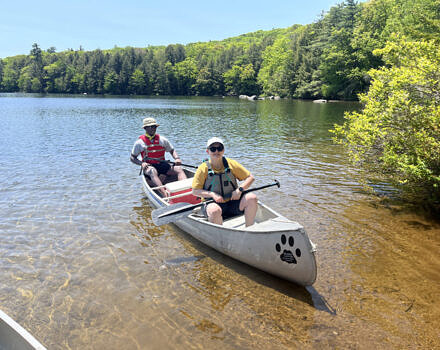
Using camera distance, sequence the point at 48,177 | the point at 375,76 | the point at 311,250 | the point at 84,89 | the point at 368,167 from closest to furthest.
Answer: the point at 311,250 < the point at 368,167 < the point at 375,76 < the point at 48,177 < the point at 84,89

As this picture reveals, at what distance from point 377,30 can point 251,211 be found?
66519 mm

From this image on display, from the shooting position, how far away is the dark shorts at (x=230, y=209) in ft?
23.4

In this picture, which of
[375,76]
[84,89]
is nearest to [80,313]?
[375,76]

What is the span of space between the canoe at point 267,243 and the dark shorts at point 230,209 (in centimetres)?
11

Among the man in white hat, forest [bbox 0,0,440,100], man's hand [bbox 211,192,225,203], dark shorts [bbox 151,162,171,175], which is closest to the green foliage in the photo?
the man in white hat

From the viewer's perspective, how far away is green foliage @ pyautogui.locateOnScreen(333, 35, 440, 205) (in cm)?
784

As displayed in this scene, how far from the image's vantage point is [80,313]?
5203 millimetres

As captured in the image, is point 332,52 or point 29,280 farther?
point 332,52

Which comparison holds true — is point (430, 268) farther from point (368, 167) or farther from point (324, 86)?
point (324, 86)

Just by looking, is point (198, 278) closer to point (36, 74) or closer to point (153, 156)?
point (153, 156)

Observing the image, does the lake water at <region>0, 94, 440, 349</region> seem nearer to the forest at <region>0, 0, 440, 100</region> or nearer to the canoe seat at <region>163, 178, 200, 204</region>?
the canoe seat at <region>163, 178, 200, 204</region>

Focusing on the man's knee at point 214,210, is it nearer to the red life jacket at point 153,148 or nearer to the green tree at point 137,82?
the red life jacket at point 153,148

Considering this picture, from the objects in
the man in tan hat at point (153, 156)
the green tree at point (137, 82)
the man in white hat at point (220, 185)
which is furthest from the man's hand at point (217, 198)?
the green tree at point (137, 82)

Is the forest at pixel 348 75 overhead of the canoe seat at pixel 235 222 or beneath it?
overhead
